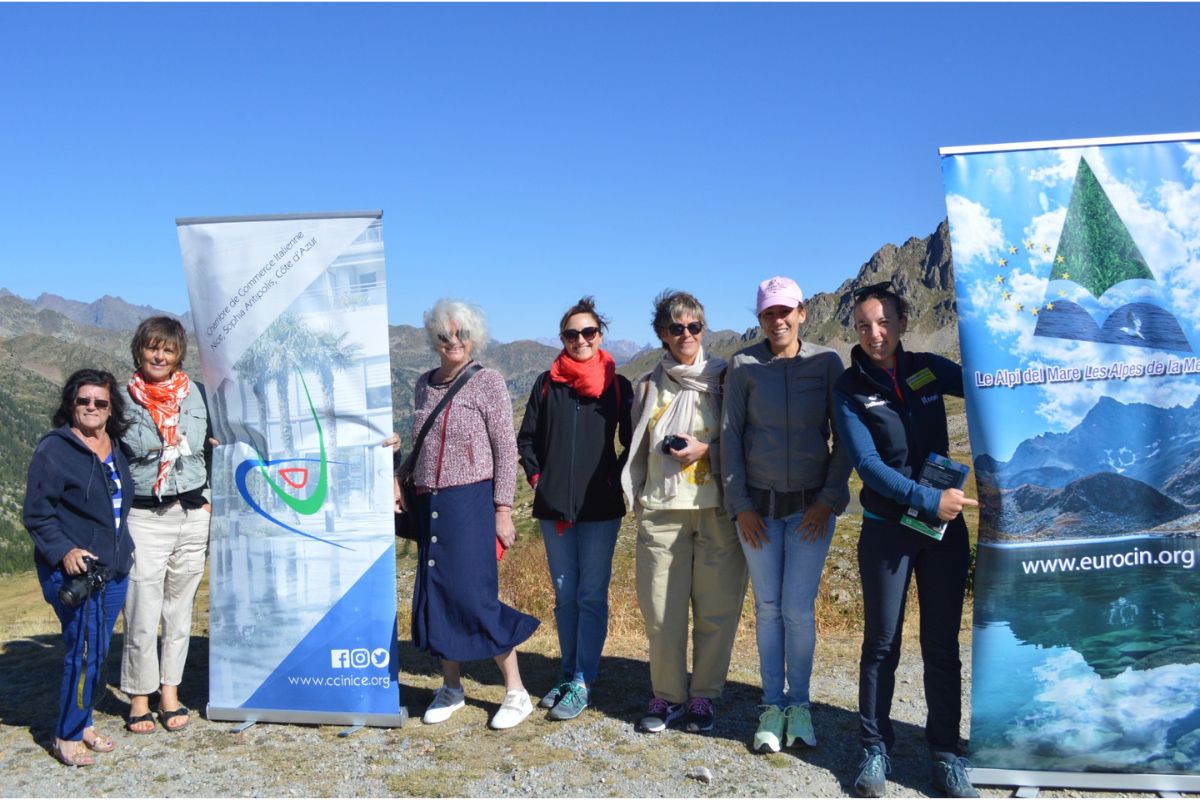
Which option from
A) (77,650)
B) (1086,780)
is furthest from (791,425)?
(77,650)

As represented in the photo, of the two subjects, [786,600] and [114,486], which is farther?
[114,486]

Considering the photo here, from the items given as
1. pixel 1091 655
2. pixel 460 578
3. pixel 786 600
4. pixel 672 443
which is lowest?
pixel 1091 655

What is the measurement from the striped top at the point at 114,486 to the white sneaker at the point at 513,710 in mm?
2748

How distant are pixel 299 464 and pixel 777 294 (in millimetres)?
3418

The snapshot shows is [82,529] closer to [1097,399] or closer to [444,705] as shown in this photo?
[444,705]

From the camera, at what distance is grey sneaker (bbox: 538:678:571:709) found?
634cm

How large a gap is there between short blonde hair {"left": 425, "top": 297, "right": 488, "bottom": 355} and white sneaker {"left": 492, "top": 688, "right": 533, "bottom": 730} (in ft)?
7.75

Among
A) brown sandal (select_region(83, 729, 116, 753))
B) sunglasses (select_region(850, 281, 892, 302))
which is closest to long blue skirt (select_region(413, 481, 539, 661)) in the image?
brown sandal (select_region(83, 729, 116, 753))

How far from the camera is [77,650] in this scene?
18.6 feet

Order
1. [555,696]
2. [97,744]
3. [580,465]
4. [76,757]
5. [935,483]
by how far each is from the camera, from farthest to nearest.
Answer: [555,696]
[580,465]
[97,744]
[76,757]
[935,483]

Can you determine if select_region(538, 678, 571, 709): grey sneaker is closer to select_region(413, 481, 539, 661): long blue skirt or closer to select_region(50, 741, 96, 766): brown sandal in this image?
select_region(413, 481, 539, 661): long blue skirt

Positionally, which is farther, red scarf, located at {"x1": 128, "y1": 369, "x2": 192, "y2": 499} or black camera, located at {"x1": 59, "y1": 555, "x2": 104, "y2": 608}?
red scarf, located at {"x1": 128, "y1": 369, "x2": 192, "y2": 499}

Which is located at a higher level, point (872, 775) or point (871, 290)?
point (871, 290)

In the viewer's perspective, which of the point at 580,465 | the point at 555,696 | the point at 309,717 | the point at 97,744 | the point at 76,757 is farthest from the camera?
the point at 555,696
